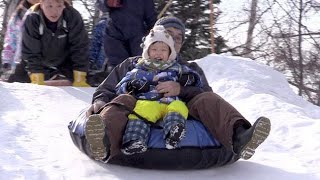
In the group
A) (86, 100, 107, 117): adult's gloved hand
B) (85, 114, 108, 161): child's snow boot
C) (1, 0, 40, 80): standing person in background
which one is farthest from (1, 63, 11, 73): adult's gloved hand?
(85, 114, 108, 161): child's snow boot

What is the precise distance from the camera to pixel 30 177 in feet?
9.04

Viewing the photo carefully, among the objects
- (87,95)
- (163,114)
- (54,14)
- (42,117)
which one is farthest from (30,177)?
(54,14)

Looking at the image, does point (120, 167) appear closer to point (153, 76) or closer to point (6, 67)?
point (153, 76)

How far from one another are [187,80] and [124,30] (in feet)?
9.13

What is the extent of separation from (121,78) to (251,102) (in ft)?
6.16

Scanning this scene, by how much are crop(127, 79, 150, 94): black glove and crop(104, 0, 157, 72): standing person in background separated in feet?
9.01

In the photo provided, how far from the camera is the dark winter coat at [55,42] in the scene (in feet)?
17.8

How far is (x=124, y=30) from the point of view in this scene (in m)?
6.06

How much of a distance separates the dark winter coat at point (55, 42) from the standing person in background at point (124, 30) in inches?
16.0

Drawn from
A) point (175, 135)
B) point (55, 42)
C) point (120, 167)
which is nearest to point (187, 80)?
point (175, 135)

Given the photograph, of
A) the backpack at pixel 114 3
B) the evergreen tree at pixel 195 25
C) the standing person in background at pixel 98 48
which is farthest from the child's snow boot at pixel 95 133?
the evergreen tree at pixel 195 25

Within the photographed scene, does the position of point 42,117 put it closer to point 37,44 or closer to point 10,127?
point 10,127

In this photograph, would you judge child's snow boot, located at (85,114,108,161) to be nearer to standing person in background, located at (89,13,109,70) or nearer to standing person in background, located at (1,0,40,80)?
standing person in background, located at (1,0,40,80)

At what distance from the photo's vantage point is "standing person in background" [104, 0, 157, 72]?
238 inches
